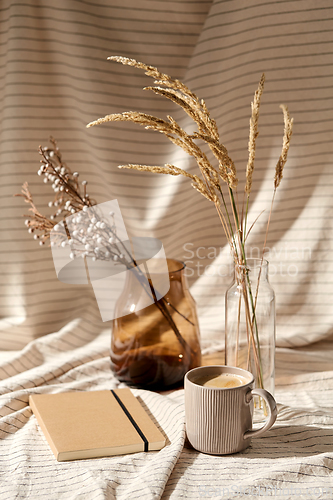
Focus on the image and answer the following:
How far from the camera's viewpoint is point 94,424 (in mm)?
760

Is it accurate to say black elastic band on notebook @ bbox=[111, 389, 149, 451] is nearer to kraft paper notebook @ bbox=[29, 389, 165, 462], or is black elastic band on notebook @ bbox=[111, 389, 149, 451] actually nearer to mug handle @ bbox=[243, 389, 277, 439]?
kraft paper notebook @ bbox=[29, 389, 165, 462]

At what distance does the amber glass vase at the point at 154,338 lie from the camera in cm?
90

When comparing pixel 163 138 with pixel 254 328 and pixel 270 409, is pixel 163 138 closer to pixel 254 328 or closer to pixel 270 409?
pixel 254 328

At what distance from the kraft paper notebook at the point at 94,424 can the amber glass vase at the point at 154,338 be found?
5cm

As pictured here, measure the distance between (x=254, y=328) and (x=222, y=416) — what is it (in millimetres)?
223

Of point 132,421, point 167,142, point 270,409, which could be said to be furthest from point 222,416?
point 167,142

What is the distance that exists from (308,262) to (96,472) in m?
0.76

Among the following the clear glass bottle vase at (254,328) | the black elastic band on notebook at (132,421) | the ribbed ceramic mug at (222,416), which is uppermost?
the clear glass bottle vase at (254,328)

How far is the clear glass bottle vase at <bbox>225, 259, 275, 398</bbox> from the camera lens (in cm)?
81

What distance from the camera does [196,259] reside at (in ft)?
4.27

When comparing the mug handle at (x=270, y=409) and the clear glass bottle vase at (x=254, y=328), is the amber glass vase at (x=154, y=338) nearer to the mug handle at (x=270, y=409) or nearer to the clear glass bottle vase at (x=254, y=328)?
the clear glass bottle vase at (x=254, y=328)

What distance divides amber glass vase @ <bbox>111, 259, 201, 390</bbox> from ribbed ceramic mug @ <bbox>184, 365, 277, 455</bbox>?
8.4 inches

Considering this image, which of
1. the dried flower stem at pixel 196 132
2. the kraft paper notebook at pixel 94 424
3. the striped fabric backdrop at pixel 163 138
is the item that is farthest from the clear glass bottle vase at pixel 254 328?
the striped fabric backdrop at pixel 163 138

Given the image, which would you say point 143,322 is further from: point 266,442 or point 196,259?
point 196,259
